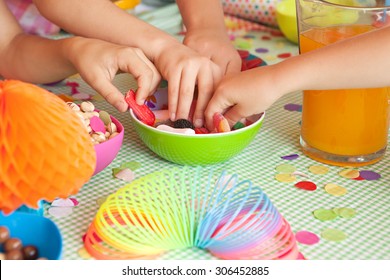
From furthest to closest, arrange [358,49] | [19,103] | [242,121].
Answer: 1. [242,121]
2. [358,49]
3. [19,103]

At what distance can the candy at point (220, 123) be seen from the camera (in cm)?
73

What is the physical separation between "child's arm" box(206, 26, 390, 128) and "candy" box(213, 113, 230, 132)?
11 millimetres

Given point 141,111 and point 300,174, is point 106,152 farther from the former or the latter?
point 300,174

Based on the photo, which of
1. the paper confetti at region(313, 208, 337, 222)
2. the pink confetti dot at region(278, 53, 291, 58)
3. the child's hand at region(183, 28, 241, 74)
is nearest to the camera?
the paper confetti at region(313, 208, 337, 222)

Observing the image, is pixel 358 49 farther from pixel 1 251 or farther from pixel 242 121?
pixel 1 251

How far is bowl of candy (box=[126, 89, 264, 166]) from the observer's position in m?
0.71

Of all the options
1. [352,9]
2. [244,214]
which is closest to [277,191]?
[244,214]

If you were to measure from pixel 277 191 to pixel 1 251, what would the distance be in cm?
30

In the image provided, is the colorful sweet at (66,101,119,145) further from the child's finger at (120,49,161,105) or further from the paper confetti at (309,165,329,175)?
the paper confetti at (309,165,329,175)

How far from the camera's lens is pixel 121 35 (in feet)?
2.84

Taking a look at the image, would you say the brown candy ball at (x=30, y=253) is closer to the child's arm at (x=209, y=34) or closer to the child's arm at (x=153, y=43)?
the child's arm at (x=153, y=43)

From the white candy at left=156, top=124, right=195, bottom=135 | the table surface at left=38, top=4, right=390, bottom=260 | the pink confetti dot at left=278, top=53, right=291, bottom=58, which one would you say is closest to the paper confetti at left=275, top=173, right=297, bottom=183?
the table surface at left=38, top=4, right=390, bottom=260

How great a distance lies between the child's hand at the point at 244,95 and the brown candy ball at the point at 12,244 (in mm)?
285

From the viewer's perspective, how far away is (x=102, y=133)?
2.36ft
